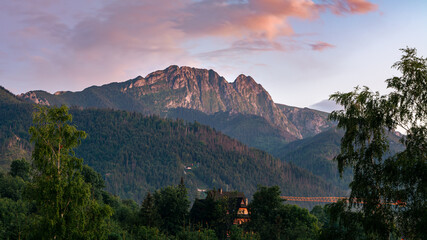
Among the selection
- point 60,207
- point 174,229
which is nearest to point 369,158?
point 60,207

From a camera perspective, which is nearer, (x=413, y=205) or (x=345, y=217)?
(x=413, y=205)

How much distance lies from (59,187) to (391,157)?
25.6 meters

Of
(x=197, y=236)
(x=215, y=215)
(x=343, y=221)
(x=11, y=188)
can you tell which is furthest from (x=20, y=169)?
(x=343, y=221)

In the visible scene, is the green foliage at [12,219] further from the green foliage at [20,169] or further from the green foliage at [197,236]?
the green foliage at [20,169]

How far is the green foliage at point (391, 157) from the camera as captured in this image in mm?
33250

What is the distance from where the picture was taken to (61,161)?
124 ft

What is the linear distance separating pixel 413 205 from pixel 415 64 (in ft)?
34.3

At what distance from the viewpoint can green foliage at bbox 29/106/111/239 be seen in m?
35.8

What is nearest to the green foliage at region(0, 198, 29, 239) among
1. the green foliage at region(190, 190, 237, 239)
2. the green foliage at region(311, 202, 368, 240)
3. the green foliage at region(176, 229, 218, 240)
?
the green foliage at region(176, 229, 218, 240)

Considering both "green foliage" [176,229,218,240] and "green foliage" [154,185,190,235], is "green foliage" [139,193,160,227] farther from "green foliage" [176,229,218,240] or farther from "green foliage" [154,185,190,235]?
"green foliage" [176,229,218,240]

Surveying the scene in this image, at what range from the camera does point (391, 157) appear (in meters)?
34.8

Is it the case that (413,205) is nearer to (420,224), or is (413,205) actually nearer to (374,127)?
(420,224)

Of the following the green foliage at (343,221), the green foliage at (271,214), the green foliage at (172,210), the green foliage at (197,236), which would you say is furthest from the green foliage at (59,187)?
the green foliage at (271,214)

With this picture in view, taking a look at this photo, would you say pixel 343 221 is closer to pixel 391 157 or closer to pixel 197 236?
pixel 391 157
